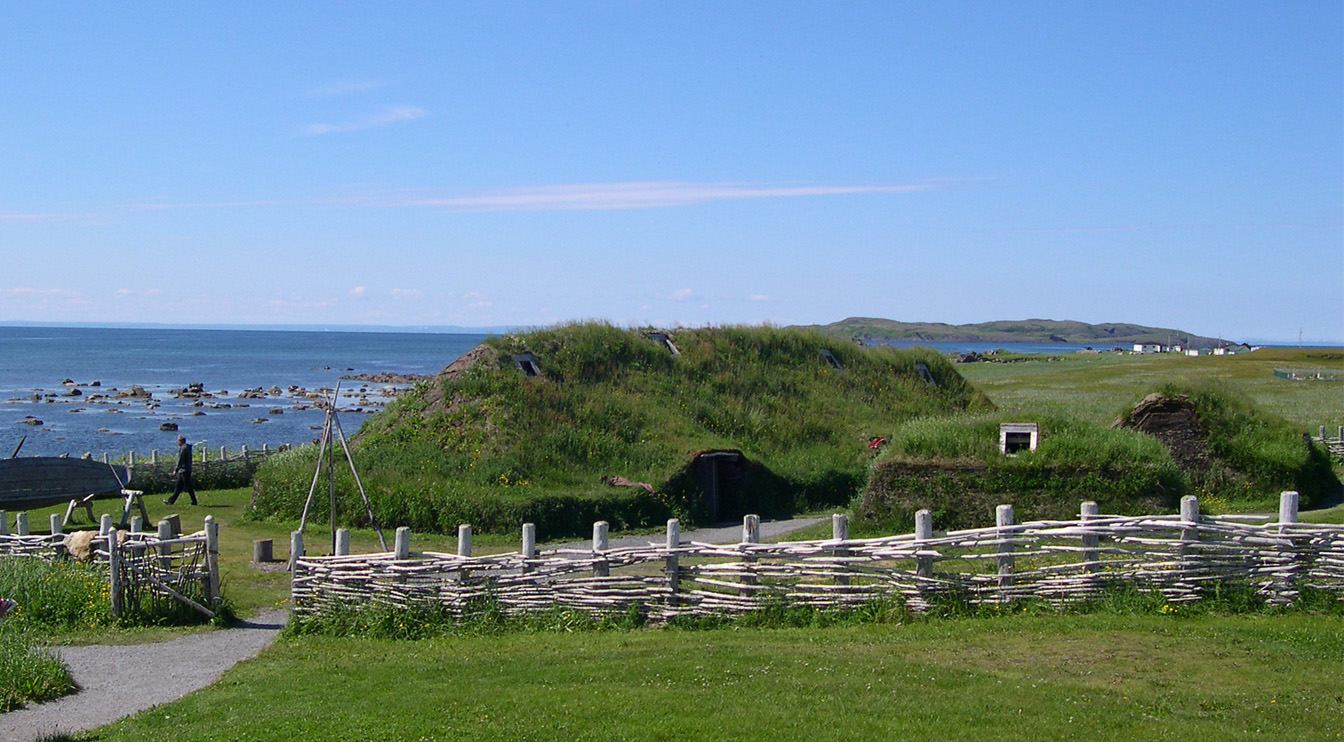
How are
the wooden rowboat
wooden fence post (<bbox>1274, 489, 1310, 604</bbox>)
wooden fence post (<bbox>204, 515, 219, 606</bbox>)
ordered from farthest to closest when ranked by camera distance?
the wooden rowboat < wooden fence post (<bbox>204, 515, 219, 606</bbox>) < wooden fence post (<bbox>1274, 489, 1310, 604</bbox>)

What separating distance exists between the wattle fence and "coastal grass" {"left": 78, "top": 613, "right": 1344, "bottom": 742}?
622mm

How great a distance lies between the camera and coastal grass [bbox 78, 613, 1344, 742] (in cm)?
949

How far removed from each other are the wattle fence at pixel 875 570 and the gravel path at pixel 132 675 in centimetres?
113

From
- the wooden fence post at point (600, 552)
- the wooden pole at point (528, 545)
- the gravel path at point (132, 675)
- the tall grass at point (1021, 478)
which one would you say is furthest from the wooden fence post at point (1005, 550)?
the gravel path at point (132, 675)

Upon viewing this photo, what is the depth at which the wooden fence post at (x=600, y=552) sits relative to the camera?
15.2m

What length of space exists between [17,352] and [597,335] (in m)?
181

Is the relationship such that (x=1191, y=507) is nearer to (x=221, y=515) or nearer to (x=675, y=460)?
(x=675, y=460)

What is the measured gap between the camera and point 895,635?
13195mm

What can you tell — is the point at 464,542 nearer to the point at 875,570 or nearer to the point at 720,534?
the point at 875,570

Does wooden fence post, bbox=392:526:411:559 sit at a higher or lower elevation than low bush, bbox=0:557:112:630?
higher

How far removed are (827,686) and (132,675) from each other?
8.91 metres

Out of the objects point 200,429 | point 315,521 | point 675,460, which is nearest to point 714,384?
point 675,460

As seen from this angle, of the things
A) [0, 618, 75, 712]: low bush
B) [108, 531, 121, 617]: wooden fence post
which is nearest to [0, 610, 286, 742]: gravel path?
[0, 618, 75, 712]: low bush

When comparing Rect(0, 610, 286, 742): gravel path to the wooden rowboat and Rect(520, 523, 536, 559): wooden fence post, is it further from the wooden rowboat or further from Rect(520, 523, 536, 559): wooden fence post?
the wooden rowboat
